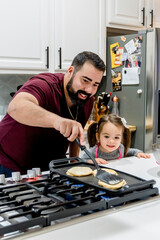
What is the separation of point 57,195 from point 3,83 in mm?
1797

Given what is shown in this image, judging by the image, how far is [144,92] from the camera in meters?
2.40

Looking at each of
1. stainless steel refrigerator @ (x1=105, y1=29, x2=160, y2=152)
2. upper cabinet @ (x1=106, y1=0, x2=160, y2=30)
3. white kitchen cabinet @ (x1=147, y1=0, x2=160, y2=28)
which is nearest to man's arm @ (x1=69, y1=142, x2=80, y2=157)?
stainless steel refrigerator @ (x1=105, y1=29, x2=160, y2=152)

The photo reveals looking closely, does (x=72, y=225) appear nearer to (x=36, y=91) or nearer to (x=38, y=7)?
(x=36, y=91)

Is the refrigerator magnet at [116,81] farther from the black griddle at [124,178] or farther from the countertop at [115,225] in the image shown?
the countertop at [115,225]

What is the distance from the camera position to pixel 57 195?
73cm

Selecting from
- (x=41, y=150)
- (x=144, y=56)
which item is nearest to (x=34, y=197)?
(x=41, y=150)

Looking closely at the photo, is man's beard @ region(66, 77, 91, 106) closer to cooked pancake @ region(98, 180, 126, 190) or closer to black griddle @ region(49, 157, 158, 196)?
black griddle @ region(49, 157, 158, 196)

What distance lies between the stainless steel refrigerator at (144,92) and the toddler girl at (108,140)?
0.63 m

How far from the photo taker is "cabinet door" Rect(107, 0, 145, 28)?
8.12 feet

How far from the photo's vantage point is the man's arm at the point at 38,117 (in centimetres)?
87

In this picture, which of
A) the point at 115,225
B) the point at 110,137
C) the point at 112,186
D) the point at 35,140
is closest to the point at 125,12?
the point at 110,137

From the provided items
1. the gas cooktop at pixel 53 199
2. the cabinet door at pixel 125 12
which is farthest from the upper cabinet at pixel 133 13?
the gas cooktop at pixel 53 199

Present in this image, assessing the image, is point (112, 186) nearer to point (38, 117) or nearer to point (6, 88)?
point (38, 117)

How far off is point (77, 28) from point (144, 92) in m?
0.74
